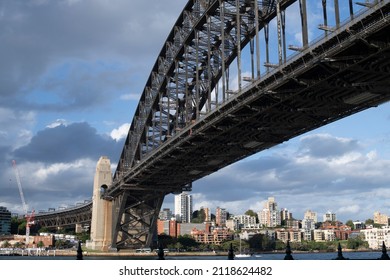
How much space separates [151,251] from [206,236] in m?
80.7

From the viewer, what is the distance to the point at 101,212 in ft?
312

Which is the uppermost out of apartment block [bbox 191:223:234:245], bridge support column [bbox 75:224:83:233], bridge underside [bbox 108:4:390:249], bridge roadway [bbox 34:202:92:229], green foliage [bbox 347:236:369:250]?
bridge roadway [bbox 34:202:92:229]

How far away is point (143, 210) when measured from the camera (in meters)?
90.2

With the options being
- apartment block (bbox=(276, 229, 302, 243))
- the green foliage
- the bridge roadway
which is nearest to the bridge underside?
the bridge roadway

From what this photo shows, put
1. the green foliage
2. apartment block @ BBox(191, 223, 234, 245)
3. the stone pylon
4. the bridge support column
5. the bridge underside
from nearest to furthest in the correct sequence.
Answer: the bridge underside, the stone pylon, the green foliage, apartment block @ BBox(191, 223, 234, 245), the bridge support column

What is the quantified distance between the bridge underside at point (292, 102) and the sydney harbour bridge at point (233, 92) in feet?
0.22

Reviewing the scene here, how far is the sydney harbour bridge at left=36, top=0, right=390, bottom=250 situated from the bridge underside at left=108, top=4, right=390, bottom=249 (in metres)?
0.07

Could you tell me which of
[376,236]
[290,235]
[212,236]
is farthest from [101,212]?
[290,235]

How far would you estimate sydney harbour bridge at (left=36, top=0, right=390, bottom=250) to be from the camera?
30.4 m

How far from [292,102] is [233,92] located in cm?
464

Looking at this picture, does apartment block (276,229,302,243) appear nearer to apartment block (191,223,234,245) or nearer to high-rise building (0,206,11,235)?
apartment block (191,223,234,245)

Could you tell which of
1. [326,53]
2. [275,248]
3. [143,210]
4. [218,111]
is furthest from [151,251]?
[275,248]
